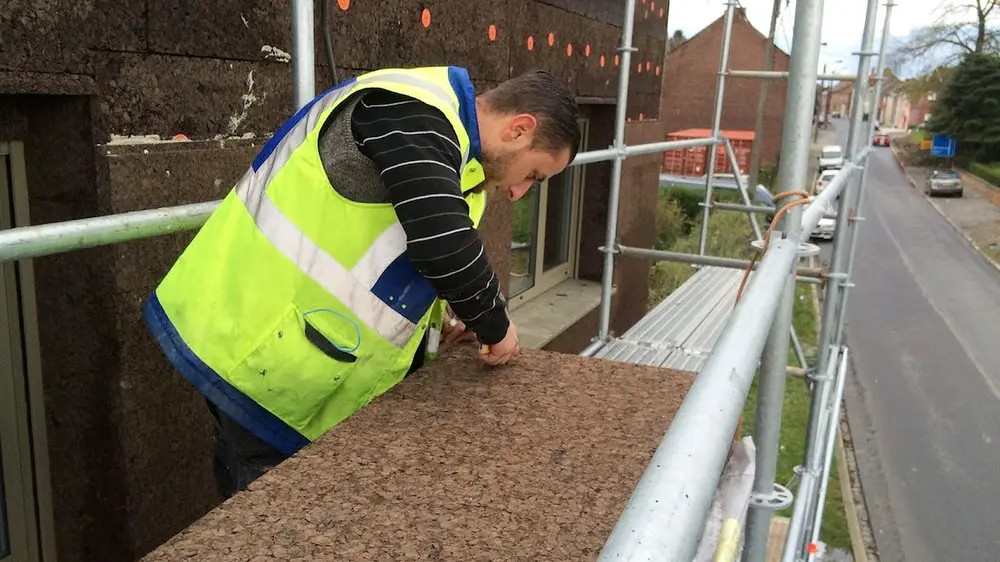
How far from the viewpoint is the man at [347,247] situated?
5.28 ft

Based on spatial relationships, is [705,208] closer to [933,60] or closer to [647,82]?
[647,82]

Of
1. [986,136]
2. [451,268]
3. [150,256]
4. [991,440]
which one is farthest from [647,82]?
[986,136]

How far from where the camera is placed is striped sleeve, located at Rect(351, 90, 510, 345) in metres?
1.57

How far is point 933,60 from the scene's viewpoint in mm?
38500

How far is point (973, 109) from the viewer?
114ft

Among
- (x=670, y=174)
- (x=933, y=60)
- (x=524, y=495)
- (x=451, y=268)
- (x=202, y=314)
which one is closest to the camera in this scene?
(x=524, y=495)

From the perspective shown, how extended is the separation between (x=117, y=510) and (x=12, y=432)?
367mm

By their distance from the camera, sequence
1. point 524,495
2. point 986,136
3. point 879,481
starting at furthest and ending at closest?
point 986,136 < point 879,481 < point 524,495

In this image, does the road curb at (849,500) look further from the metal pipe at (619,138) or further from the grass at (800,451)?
the metal pipe at (619,138)

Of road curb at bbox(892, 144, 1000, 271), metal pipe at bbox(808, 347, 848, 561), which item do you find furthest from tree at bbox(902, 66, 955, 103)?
metal pipe at bbox(808, 347, 848, 561)

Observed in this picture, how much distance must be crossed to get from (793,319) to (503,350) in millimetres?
12472

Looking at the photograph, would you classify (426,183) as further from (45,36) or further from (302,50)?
(45,36)

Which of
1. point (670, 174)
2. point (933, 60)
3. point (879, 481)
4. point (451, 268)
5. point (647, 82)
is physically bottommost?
point (879, 481)

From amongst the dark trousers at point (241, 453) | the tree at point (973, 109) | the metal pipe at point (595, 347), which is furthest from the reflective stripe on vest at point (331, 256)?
the tree at point (973, 109)
